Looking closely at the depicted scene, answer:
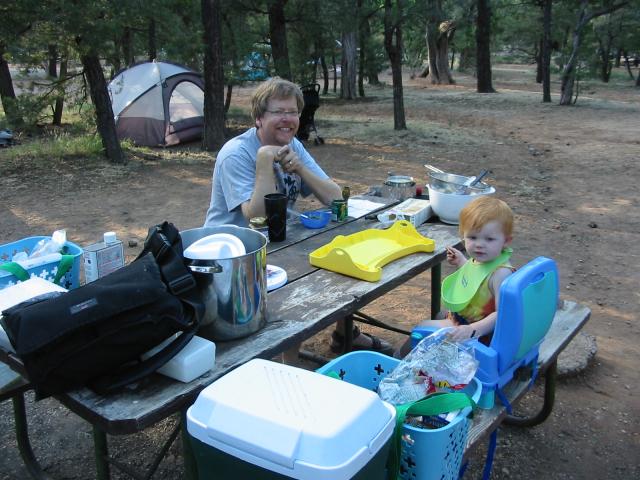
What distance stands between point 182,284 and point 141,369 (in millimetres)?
227

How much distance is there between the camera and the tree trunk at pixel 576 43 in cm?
1371

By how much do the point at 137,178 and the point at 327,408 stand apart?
7.29 meters

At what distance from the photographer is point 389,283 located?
210cm

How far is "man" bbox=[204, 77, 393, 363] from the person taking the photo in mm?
2631

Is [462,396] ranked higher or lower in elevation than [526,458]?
higher

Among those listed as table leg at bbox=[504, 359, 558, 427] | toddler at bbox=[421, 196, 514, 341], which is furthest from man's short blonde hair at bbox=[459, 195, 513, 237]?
table leg at bbox=[504, 359, 558, 427]

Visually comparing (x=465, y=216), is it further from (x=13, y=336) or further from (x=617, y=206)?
(x=617, y=206)

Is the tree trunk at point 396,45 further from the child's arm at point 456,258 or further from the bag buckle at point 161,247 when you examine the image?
the bag buckle at point 161,247

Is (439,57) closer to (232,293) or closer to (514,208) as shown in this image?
(514,208)

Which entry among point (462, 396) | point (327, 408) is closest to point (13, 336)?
point (327, 408)

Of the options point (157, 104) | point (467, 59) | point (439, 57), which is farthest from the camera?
point (467, 59)

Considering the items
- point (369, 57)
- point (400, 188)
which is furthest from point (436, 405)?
point (369, 57)

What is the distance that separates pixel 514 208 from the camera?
19.5 ft

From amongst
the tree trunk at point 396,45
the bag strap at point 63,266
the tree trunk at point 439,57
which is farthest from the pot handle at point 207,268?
the tree trunk at point 439,57
